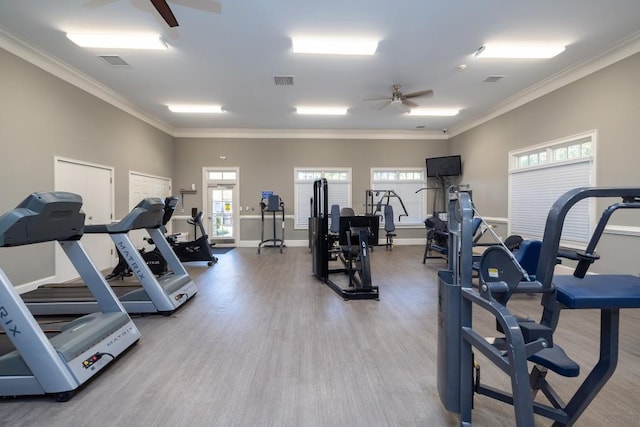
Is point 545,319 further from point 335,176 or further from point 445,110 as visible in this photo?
point 335,176

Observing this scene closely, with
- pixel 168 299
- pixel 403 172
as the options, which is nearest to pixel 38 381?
pixel 168 299

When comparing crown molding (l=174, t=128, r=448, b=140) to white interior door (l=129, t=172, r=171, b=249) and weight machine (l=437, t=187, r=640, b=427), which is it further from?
weight machine (l=437, t=187, r=640, b=427)

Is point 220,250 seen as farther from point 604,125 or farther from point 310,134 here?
point 604,125

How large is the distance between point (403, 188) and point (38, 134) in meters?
8.04

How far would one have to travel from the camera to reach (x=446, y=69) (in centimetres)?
476

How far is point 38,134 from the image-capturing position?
13.4 feet

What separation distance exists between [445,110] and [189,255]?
653cm

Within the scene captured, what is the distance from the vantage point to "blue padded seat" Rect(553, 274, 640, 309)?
46.9 inches

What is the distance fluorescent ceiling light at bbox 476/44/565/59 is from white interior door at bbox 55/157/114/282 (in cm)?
642

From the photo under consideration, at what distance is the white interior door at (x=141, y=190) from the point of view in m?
6.38

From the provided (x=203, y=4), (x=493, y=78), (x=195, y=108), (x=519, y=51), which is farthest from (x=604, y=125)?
(x=195, y=108)

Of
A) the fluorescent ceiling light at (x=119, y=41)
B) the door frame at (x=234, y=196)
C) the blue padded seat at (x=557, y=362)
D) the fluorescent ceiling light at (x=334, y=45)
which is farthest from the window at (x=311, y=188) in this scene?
the blue padded seat at (x=557, y=362)

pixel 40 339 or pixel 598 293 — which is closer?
pixel 598 293

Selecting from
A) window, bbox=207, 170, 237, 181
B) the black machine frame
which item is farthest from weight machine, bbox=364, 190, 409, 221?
window, bbox=207, 170, 237, 181
